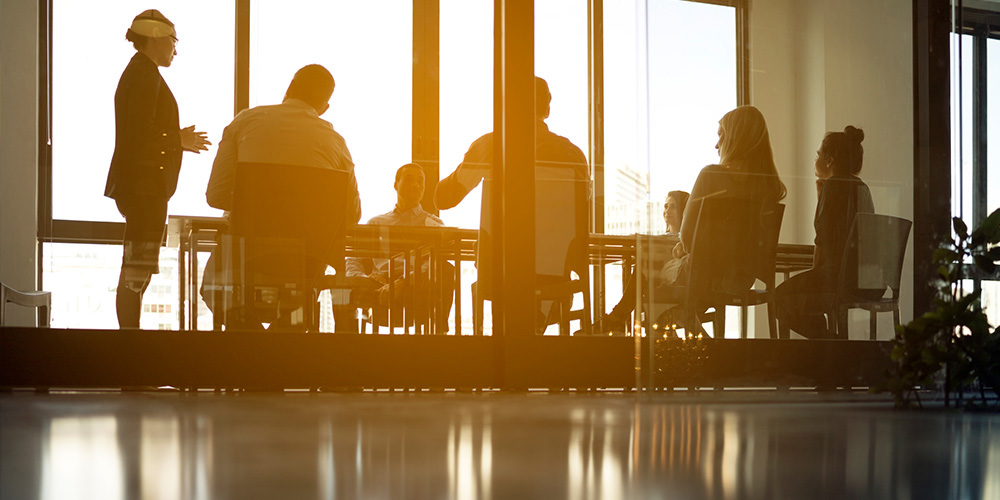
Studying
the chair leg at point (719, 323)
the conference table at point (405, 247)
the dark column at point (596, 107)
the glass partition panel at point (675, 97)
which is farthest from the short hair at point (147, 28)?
the chair leg at point (719, 323)

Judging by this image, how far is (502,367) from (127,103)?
5.29 feet

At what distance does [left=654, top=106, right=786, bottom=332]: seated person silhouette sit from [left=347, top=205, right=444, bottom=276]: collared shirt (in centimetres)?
97

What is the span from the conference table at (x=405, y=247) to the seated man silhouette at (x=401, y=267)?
2 cm

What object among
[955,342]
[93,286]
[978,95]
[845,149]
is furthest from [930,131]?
[93,286]

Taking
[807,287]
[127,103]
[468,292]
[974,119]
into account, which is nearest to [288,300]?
[468,292]

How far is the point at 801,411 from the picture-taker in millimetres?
2527

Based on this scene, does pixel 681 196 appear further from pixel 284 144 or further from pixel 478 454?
pixel 478 454

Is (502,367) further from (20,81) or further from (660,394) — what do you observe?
(20,81)

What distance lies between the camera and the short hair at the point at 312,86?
339 centimetres

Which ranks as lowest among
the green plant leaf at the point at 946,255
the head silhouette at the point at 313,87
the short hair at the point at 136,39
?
the green plant leaf at the point at 946,255

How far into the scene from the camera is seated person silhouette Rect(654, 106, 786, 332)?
2.89 metres

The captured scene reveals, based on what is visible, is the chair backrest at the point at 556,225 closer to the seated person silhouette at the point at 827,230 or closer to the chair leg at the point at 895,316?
the seated person silhouette at the point at 827,230

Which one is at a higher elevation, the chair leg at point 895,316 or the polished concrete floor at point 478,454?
the chair leg at point 895,316

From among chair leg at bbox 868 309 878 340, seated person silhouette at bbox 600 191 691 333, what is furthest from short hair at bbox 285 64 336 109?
chair leg at bbox 868 309 878 340
